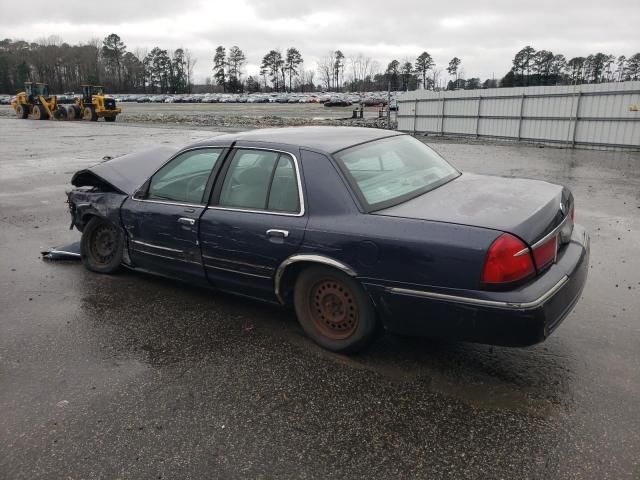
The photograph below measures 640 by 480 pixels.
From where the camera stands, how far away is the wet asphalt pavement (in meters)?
2.62

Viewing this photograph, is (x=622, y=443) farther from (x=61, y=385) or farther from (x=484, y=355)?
(x=61, y=385)

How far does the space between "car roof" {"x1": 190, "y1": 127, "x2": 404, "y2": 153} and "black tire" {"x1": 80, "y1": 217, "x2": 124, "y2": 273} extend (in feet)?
5.01

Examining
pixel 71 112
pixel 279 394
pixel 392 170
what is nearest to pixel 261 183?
pixel 392 170

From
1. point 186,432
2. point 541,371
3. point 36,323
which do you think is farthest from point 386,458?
point 36,323

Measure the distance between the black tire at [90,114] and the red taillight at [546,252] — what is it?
1399 inches

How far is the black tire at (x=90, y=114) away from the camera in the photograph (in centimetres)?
3400

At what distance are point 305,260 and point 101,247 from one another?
9.56 ft

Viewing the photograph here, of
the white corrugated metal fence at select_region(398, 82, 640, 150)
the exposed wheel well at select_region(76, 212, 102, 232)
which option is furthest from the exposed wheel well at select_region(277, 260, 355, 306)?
the white corrugated metal fence at select_region(398, 82, 640, 150)

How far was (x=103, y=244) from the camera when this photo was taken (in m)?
5.47

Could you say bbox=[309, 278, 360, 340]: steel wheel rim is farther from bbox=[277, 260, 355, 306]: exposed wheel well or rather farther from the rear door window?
the rear door window

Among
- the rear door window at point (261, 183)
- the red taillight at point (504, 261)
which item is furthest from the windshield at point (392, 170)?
the red taillight at point (504, 261)

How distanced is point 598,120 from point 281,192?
15.1 meters

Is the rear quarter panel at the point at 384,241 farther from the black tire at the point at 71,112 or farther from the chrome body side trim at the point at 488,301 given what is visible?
the black tire at the point at 71,112

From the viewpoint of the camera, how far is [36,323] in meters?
4.29
